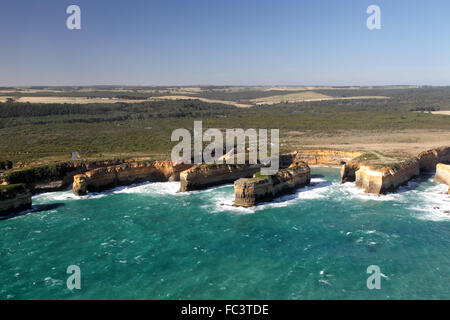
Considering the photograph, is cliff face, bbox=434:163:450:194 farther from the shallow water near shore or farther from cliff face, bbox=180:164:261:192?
cliff face, bbox=180:164:261:192

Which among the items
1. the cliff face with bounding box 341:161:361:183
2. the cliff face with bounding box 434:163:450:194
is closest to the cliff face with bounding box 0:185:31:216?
the cliff face with bounding box 341:161:361:183

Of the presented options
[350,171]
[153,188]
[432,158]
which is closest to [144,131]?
[153,188]

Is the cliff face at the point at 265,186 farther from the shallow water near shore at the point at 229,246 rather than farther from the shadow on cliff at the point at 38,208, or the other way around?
the shadow on cliff at the point at 38,208

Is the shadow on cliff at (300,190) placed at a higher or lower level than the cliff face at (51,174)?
lower

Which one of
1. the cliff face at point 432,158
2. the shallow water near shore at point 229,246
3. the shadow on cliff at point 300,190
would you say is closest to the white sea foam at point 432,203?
the shallow water near shore at point 229,246

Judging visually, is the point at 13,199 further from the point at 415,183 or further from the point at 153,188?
the point at 415,183

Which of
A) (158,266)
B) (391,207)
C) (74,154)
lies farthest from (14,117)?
(391,207)
